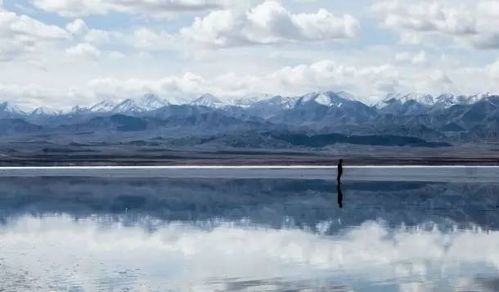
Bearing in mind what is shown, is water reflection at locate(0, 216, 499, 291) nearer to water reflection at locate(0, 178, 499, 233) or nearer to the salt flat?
water reflection at locate(0, 178, 499, 233)

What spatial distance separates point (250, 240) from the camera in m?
34.4

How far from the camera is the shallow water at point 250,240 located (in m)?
25.2

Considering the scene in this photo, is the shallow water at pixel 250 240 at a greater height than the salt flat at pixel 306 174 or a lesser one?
greater

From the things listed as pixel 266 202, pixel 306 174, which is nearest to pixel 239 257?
pixel 266 202

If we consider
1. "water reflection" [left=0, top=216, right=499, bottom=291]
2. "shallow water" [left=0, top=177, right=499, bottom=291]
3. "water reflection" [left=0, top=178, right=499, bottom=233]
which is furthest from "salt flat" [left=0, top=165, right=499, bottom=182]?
"water reflection" [left=0, top=216, right=499, bottom=291]

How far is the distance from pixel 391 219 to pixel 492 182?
30279 mm

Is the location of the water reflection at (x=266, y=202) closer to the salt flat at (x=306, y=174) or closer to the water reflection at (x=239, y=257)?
the water reflection at (x=239, y=257)

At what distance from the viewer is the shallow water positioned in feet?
82.7

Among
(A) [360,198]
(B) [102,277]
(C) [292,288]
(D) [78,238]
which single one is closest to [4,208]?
(D) [78,238]

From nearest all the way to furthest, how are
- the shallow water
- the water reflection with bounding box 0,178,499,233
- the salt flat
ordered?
the shallow water
the water reflection with bounding box 0,178,499,233
the salt flat

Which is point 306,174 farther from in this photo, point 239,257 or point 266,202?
point 239,257

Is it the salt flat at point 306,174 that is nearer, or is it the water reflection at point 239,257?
the water reflection at point 239,257

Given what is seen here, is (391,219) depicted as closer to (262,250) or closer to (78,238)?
(262,250)

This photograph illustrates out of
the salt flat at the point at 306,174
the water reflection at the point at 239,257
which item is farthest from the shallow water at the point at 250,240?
the salt flat at the point at 306,174
